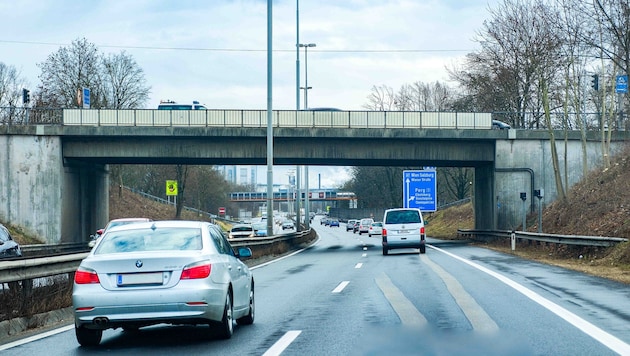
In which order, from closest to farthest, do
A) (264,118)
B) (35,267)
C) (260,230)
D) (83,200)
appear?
(35,267) → (264,118) → (83,200) → (260,230)

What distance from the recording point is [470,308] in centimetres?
1344

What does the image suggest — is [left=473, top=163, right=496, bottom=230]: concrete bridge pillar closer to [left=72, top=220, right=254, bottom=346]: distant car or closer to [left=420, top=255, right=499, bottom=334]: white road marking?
[left=420, top=255, right=499, bottom=334]: white road marking

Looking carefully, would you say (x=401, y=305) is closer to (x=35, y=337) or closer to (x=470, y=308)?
(x=470, y=308)

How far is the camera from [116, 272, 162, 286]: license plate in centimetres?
994

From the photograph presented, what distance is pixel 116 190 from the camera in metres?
79.4

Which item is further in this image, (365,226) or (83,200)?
(365,226)

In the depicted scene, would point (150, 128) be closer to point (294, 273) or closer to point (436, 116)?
point (436, 116)

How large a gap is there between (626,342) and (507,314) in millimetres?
2891

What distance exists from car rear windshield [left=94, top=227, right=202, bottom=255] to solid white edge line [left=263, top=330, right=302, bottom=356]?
1465 millimetres

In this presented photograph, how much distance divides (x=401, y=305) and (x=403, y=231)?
1977 cm

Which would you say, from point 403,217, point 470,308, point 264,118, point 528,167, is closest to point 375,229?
point 528,167

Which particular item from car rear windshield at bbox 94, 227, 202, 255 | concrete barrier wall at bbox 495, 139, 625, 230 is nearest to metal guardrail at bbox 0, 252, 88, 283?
car rear windshield at bbox 94, 227, 202, 255

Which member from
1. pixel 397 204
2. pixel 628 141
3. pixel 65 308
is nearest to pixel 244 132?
pixel 628 141

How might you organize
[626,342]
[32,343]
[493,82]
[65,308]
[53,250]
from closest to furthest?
[626,342], [32,343], [65,308], [53,250], [493,82]
